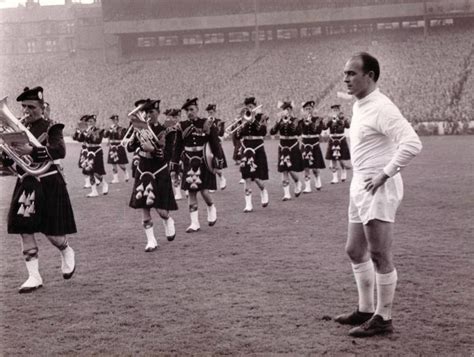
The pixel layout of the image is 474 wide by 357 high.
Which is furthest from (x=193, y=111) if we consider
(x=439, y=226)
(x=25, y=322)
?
(x=25, y=322)

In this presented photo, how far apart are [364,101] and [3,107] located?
11.7ft

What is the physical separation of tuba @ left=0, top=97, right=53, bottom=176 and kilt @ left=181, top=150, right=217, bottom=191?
3713 millimetres

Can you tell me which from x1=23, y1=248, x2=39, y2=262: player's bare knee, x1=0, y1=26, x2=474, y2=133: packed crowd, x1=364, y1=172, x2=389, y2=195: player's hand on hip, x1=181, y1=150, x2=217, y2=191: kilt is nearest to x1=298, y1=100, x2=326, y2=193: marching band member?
x1=181, y1=150, x2=217, y2=191: kilt

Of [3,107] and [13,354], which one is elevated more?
[3,107]

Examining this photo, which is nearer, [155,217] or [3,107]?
[3,107]

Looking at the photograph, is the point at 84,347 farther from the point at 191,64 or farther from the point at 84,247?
the point at 191,64

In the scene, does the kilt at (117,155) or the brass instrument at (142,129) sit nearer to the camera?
the brass instrument at (142,129)

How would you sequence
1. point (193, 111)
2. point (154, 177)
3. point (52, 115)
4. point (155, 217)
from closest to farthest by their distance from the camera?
point (154, 177) < point (193, 111) < point (155, 217) < point (52, 115)

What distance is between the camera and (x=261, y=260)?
8172mm

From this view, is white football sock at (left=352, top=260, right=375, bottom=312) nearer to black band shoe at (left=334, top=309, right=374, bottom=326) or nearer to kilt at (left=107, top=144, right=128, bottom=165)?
black band shoe at (left=334, top=309, right=374, bottom=326)

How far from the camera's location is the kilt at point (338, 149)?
53.8ft

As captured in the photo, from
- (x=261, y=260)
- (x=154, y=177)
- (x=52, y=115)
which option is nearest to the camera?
(x=261, y=260)

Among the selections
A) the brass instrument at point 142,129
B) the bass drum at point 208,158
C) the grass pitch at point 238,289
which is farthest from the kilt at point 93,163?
the brass instrument at point 142,129

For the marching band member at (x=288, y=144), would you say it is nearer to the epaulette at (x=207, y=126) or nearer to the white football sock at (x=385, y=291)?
the epaulette at (x=207, y=126)
